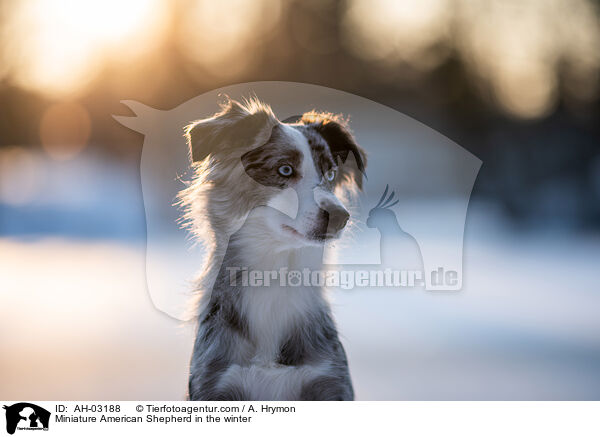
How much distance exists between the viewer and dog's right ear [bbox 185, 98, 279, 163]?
2090 mm

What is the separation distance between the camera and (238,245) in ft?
7.21

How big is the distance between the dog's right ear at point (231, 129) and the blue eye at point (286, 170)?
0.15m

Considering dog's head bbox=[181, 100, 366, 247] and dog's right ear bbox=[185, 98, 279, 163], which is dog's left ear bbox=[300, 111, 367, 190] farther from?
dog's right ear bbox=[185, 98, 279, 163]

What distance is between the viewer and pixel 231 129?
217 cm

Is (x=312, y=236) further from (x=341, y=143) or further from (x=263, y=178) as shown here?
(x=341, y=143)

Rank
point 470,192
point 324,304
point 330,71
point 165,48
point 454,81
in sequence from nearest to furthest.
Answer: point 324,304 < point 470,192 < point 165,48 < point 330,71 < point 454,81

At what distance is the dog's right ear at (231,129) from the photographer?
82.3 inches

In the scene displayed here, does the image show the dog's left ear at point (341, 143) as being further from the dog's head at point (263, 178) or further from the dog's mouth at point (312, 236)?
the dog's mouth at point (312, 236)

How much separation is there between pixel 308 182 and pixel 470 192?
97 centimetres
